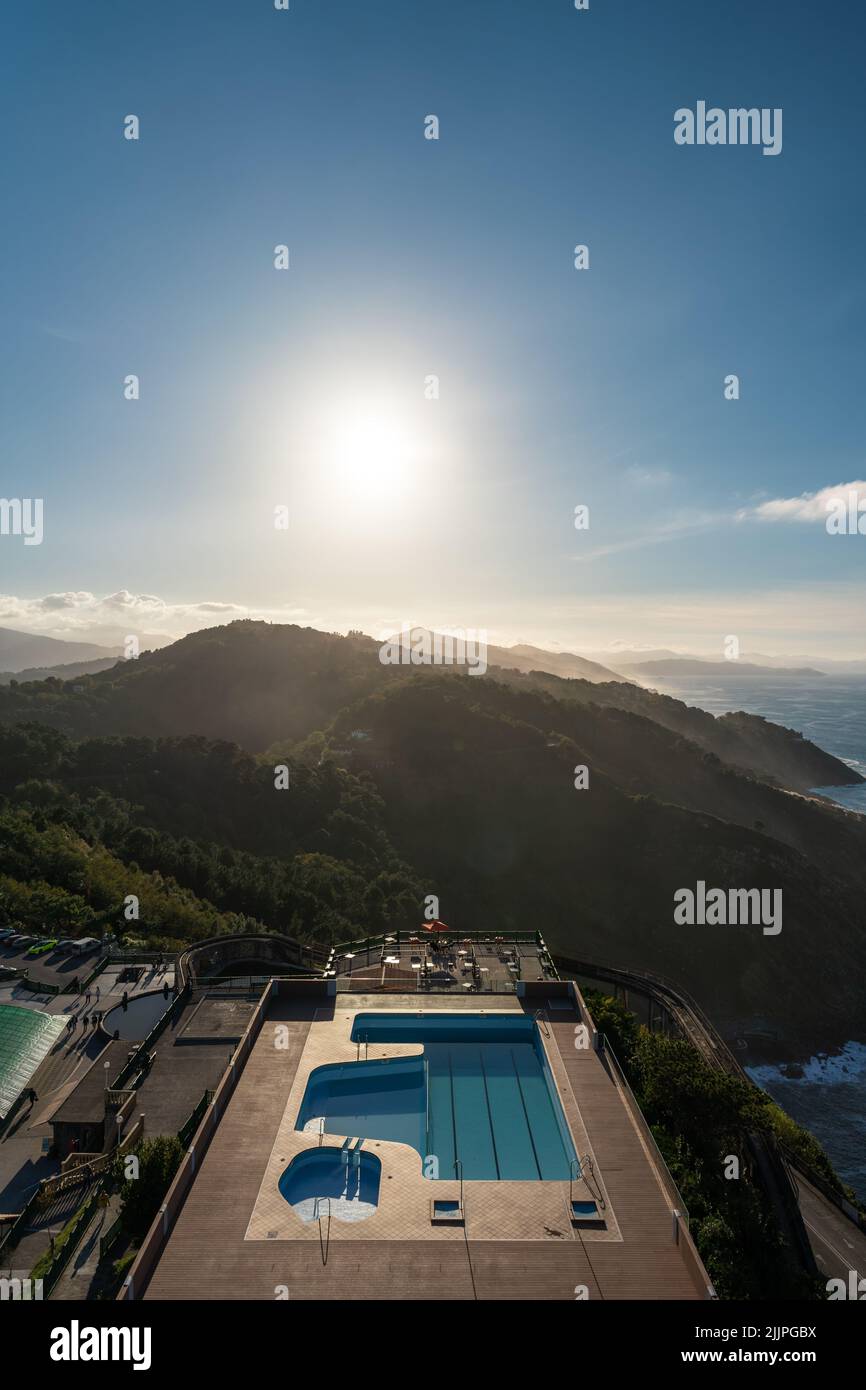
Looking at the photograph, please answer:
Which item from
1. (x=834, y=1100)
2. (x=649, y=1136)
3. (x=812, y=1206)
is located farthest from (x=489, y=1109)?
(x=834, y=1100)

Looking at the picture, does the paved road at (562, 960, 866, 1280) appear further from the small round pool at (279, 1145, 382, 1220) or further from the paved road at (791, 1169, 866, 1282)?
the small round pool at (279, 1145, 382, 1220)

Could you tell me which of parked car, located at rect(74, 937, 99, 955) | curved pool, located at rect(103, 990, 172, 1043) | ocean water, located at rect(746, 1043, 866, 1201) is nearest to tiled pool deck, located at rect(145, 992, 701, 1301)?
curved pool, located at rect(103, 990, 172, 1043)

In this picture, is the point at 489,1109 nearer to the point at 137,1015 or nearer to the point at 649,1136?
the point at 649,1136

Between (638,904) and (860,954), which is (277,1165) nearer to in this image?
(638,904)
